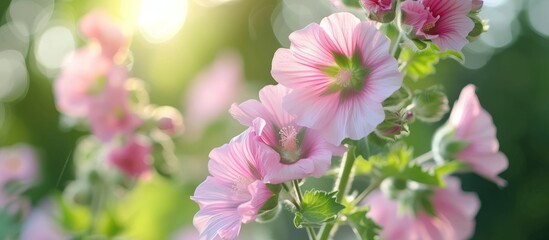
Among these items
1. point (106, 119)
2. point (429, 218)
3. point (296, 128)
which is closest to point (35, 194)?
point (106, 119)

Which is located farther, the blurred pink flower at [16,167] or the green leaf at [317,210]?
the blurred pink flower at [16,167]

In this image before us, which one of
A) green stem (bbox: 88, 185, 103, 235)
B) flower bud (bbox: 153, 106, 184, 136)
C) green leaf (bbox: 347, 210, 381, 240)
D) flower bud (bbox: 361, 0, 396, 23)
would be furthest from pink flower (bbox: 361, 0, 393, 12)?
green stem (bbox: 88, 185, 103, 235)

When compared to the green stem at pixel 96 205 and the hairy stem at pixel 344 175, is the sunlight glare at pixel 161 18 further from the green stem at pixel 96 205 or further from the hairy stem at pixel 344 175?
the hairy stem at pixel 344 175

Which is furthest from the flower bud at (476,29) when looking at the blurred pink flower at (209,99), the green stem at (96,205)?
the blurred pink flower at (209,99)

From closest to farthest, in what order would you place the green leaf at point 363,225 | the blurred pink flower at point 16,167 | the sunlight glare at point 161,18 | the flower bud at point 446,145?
the green leaf at point 363,225
the flower bud at point 446,145
the blurred pink flower at point 16,167
the sunlight glare at point 161,18

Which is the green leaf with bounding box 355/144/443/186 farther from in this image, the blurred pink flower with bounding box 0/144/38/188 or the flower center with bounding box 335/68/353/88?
the blurred pink flower with bounding box 0/144/38/188

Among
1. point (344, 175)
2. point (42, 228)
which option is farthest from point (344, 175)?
point (42, 228)
